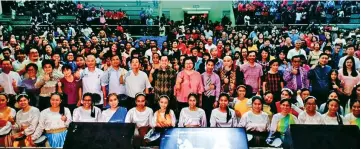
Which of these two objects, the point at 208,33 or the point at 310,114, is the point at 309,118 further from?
the point at 208,33

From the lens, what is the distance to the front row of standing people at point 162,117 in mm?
3920

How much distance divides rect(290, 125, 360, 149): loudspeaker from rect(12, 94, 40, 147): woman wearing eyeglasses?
9.54 ft

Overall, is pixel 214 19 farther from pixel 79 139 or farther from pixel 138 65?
pixel 79 139

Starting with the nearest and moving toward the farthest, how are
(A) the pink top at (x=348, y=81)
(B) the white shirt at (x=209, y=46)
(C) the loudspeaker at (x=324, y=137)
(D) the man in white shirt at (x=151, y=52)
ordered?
(C) the loudspeaker at (x=324, y=137) → (A) the pink top at (x=348, y=81) → (D) the man in white shirt at (x=151, y=52) → (B) the white shirt at (x=209, y=46)

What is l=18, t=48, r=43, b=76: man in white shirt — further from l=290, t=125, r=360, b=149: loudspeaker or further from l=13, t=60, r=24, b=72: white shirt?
l=290, t=125, r=360, b=149: loudspeaker

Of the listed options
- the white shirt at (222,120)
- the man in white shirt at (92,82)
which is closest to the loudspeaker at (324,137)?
the white shirt at (222,120)

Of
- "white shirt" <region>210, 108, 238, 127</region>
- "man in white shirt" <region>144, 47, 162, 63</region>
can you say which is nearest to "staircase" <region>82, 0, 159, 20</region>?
"man in white shirt" <region>144, 47, 162, 63</region>

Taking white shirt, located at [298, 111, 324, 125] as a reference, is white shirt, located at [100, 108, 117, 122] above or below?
above

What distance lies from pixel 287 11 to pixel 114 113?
323 cm

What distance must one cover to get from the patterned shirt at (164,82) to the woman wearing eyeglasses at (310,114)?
158 centimetres

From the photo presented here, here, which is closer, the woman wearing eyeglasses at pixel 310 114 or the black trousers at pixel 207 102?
the woman wearing eyeglasses at pixel 310 114

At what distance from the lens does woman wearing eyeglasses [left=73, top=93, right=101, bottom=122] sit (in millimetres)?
4023

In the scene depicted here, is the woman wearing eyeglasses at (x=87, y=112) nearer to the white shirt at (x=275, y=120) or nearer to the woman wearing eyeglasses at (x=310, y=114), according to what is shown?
the white shirt at (x=275, y=120)

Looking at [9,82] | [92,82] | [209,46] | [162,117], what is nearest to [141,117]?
[162,117]
